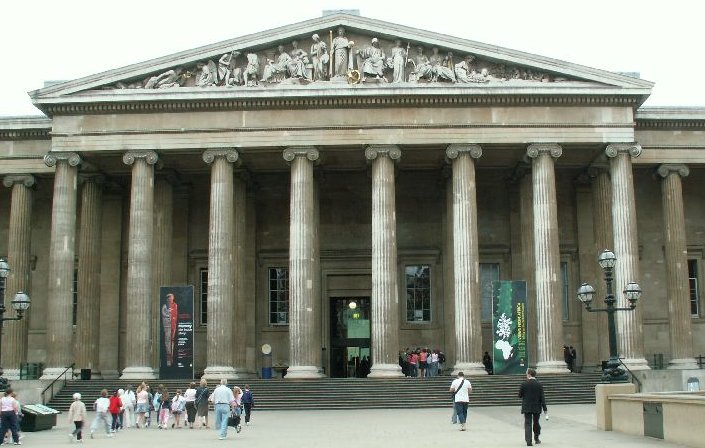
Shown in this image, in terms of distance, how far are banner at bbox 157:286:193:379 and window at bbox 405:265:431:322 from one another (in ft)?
40.0

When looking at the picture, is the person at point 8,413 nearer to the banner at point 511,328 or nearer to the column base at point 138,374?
the column base at point 138,374

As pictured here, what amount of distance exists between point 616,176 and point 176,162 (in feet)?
62.0

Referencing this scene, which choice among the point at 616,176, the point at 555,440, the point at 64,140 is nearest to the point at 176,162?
the point at 64,140

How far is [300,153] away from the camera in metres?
39.8

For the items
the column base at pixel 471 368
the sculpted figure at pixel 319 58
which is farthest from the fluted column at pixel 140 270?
the column base at pixel 471 368

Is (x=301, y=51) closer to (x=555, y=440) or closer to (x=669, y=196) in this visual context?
(x=669, y=196)

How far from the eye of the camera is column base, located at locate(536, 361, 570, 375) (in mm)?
37938

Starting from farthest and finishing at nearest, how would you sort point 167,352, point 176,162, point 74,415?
1. point 176,162
2. point 167,352
3. point 74,415

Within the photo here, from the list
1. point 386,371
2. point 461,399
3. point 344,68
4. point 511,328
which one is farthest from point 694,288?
point 461,399

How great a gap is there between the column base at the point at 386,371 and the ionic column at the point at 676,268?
12397mm

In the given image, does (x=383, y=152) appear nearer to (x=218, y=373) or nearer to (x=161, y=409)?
(x=218, y=373)

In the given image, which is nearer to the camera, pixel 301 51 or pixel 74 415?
pixel 74 415

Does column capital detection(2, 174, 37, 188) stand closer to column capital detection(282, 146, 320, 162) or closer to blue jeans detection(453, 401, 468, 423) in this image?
column capital detection(282, 146, 320, 162)

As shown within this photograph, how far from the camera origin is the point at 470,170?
39688 millimetres
